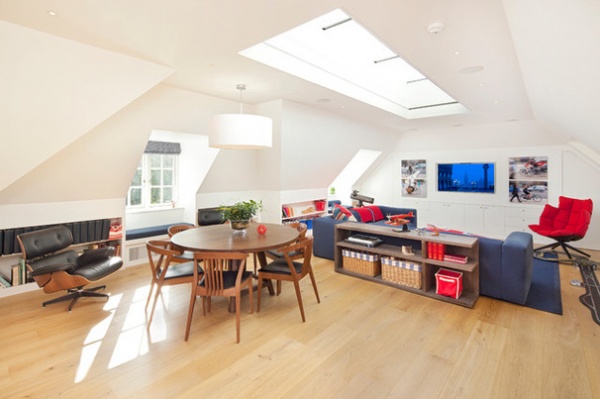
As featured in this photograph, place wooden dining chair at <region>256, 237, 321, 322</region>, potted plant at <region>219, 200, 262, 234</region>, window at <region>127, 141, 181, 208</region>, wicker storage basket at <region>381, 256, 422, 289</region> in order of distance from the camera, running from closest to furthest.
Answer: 1. wooden dining chair at <region>256, 237, 321, 322</region>
2. potted plant at <region>219, 200, 262, 234</region>
3. wicker storage basket at <region>381, 256, 422, 289</region>
4. window at <region>127, 141, 181, 208</region>

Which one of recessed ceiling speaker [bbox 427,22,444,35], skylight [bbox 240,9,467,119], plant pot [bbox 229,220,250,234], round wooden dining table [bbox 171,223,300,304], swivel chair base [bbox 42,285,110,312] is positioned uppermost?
skylight [bbox 240,9,467,119]

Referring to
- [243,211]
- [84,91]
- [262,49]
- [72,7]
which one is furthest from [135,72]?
[243,211]

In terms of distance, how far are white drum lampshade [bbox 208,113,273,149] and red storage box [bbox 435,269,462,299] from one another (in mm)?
2498

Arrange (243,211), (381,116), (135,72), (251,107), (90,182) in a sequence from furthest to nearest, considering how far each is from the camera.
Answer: (381,116), (251,107), (90,182), (243,211), (135,72)

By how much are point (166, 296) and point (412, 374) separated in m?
2.73

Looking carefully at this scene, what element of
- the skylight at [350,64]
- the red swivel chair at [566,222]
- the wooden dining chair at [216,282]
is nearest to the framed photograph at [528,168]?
the red swivel chair at [566,222]

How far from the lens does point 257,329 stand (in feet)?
9.03

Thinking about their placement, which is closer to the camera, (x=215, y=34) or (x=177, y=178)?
(x=215, y=34)

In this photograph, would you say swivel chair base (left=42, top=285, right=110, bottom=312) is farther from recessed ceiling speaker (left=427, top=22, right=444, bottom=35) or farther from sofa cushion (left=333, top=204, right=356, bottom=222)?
recessed ceiling speaker (left=427, top=22, right=444, bottom=35)

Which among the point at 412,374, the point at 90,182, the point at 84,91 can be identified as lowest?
the point at 412,374

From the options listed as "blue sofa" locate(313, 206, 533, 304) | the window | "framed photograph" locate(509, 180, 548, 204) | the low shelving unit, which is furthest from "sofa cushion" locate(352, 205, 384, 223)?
the window

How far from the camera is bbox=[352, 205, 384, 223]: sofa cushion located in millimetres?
5631

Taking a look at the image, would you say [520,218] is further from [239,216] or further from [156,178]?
[156,178]

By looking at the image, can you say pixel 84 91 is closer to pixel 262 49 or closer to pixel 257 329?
pixel 262 49
